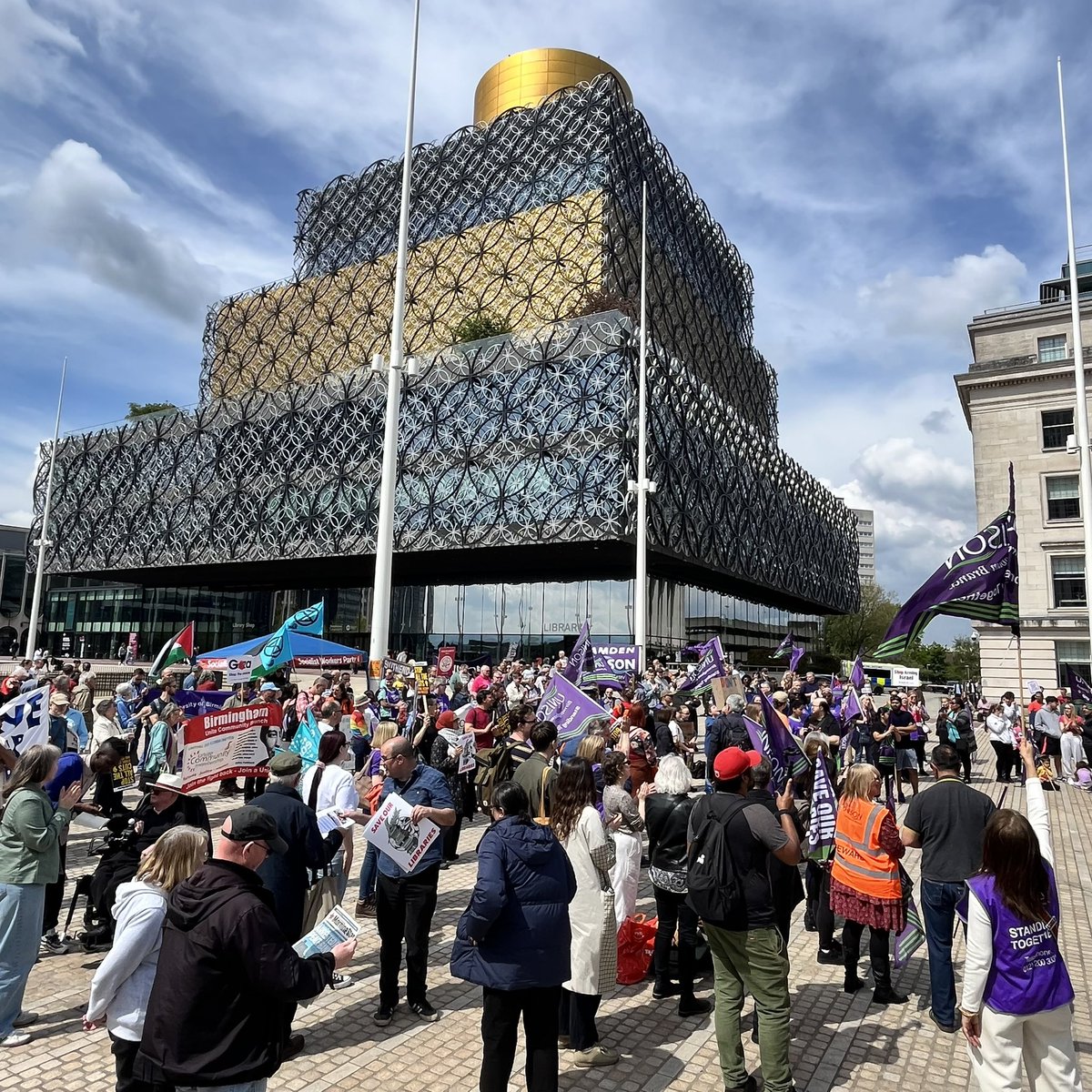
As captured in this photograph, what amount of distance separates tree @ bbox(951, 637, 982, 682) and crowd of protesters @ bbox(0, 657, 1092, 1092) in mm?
78480

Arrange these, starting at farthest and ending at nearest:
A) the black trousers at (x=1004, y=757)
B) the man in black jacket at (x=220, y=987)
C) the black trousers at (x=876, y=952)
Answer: the black trousers at (x=1004, y=757) < the black trousers at (x=876, y=952) < the man in black jacket at (x=220, y=987)

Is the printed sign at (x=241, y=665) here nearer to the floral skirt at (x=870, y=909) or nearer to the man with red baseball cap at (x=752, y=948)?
the floral skirt at (x=870, y=909)

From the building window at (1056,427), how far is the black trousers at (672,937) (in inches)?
1628

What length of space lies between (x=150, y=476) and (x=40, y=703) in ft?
181

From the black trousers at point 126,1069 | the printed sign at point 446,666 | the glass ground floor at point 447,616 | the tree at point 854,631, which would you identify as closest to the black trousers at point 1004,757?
the printed sign at point 446,666

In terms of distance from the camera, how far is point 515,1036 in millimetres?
4359

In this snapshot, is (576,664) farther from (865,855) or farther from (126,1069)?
(126,1069)

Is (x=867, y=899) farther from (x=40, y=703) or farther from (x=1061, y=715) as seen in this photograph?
(x=1061, y=715)

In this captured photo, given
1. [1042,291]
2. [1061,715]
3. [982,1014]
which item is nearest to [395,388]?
[982,1014]

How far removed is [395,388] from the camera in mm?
19000

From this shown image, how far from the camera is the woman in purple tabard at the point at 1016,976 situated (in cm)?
401

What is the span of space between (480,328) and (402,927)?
49880 mm

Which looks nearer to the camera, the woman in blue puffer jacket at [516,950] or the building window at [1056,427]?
the woman in blue puffer jacket at [516,950]

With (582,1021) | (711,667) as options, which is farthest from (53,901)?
(711,667)
